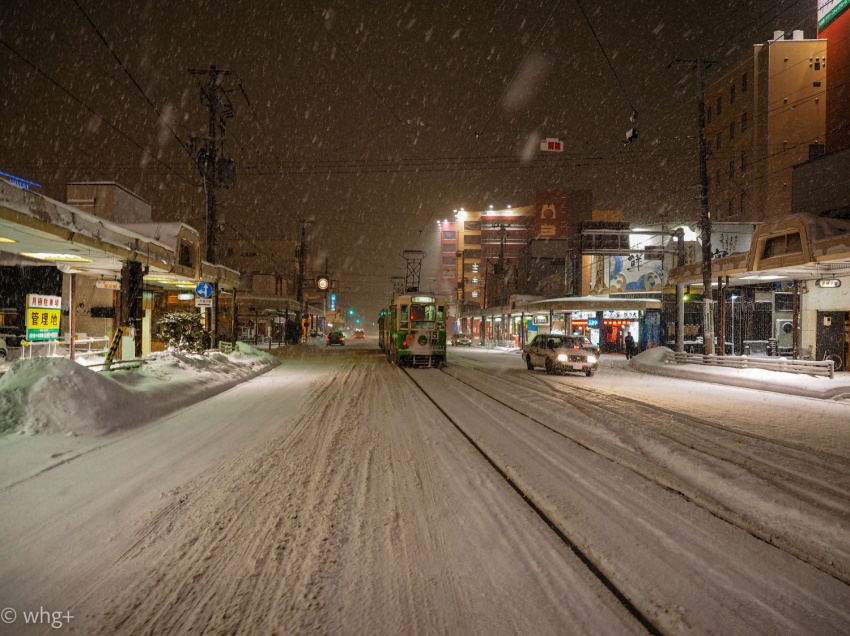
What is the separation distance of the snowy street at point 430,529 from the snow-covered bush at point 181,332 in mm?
13203

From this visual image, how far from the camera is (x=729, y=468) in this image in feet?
23.8

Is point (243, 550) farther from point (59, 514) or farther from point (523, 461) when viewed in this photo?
point (523, 461)

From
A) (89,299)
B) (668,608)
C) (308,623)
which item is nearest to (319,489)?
(308,623)

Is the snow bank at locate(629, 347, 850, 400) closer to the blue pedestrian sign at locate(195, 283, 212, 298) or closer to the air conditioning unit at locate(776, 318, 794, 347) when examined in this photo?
the air conditioning unit at locate(776, 318, 794, 347)

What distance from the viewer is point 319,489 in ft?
20.5

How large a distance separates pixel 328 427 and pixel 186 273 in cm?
1535

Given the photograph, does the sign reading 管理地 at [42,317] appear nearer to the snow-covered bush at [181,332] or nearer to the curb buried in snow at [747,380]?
the snow-covered bush at [181,332]

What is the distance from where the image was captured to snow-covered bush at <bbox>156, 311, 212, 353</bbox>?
2239cm

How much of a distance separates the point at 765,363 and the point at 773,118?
42.8 meters

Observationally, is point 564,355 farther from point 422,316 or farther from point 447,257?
point 447,257

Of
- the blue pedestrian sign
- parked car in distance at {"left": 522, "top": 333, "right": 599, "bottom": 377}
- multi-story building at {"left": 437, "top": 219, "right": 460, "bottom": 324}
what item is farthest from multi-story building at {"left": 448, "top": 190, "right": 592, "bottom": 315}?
the blue pedestrian sign

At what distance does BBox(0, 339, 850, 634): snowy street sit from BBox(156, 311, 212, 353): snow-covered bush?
43.3ft

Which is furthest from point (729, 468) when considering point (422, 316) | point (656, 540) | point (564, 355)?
point (422, 316)

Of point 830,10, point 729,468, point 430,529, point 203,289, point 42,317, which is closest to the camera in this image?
point 430,529
